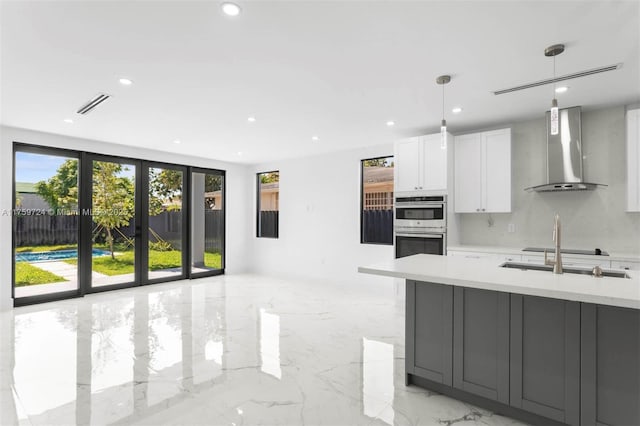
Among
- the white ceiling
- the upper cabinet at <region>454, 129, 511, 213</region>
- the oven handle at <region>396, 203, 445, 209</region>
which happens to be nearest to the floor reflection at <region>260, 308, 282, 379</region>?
the oven handle at <region>396, 203, 445, 209</region>

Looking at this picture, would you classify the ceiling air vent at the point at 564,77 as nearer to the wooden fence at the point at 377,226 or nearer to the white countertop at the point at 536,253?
the white countertop at the point at 536,253

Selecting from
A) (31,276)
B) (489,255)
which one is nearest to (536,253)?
(489,255)

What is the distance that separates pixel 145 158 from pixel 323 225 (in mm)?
3532

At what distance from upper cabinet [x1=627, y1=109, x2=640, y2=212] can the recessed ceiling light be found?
163 inches

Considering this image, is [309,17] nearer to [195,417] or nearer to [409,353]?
[409,353]

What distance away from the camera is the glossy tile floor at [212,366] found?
230 cm

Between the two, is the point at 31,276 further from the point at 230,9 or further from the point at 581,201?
the point at 581,201

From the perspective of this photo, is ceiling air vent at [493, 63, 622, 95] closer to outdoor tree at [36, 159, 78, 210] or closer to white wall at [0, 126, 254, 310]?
white wall at [0, 126, 254, 310]

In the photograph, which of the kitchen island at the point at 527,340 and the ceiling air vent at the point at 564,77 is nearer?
the kitchen island at the point at 527,340

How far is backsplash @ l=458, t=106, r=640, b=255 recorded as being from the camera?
389 cm

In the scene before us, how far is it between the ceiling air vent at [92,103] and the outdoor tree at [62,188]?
185cm

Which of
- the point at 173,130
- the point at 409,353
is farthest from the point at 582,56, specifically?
the point at 173,130

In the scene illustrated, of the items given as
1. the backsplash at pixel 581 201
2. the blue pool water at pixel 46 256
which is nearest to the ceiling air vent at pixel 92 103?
the blue pool water at pixel 46 256

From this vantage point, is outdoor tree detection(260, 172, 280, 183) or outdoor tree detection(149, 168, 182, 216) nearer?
outdoor tree detection(149, 168, 182, 216)
